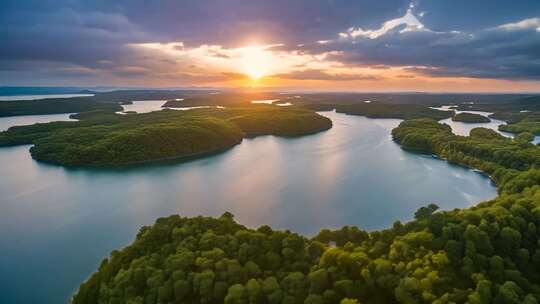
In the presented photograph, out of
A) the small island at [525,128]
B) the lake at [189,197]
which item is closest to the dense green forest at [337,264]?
the lake at [189,197]

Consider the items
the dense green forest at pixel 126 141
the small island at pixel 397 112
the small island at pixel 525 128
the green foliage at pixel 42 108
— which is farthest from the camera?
the green foliage at pixel 42 108

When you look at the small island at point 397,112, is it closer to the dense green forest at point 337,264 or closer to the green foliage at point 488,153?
the green foliage at point 488,153

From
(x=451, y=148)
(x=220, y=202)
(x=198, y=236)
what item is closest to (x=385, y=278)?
(x=198, y=236)

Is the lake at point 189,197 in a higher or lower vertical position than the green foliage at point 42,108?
lower

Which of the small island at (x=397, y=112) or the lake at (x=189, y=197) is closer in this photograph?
the lake at (x=189, y=197)

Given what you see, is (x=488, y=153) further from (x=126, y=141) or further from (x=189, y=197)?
(x=126, y=141)

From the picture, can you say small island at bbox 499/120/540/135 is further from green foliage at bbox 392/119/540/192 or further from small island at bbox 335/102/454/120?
small island at bbox 335/102/454/120
